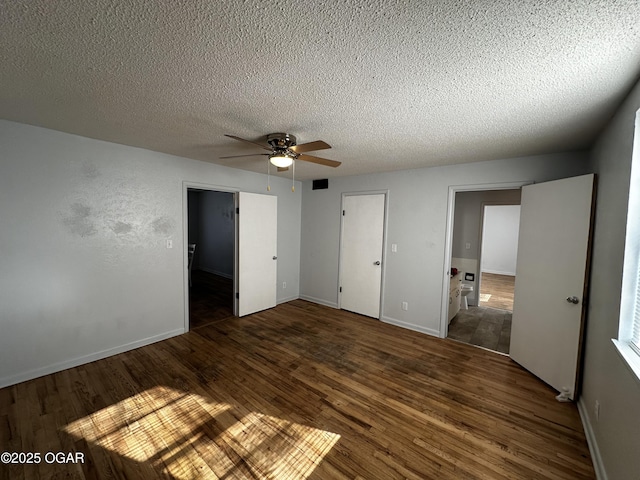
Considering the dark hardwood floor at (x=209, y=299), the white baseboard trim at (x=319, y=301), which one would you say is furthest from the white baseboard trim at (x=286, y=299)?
the dark hardwood floor at (x=209, y=299)

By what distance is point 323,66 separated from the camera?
133 cm

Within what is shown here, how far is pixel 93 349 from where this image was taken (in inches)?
106

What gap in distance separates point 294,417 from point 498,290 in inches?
247

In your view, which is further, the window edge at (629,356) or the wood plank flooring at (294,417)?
the wood plank flooring at (294,417)

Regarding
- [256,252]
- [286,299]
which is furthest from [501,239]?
[256,252]

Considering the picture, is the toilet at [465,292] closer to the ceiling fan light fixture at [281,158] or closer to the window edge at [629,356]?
the window edge at [629,356]

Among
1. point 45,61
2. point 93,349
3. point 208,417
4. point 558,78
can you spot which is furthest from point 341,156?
point 93,349

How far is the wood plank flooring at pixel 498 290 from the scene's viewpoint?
5.06 metres

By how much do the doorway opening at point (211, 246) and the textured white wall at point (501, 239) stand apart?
7.55 m

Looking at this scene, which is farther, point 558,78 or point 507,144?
point 507,144

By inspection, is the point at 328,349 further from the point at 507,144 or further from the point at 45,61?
the point at 45,61

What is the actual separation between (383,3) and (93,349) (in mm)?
3832

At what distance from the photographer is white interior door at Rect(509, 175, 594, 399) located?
2178mm

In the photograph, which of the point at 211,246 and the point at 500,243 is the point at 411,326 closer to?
the point at 211,246
